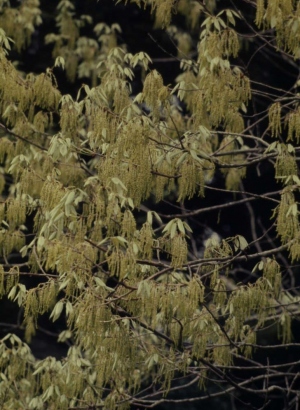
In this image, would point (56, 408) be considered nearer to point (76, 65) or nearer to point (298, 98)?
point (298, 98)

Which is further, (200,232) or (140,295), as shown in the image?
(200,232)

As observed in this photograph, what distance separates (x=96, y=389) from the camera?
543 centimetres

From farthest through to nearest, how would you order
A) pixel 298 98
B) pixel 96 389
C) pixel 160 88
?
pixel 96 389 → pixel 298 98 → pixel 160 88

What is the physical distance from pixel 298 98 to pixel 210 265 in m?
1.07

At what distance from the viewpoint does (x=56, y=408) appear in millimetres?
5309

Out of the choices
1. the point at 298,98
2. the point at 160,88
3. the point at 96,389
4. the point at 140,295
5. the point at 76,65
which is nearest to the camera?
the point at 140,295

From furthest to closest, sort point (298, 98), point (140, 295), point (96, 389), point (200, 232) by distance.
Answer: point (200, 232) → point (96, 389) → point (298, 98) → point (140, 295)

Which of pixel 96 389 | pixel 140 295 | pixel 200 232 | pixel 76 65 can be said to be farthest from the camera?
pixel 200 232

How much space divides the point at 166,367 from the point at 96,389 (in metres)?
0.52

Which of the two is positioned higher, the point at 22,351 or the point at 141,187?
the point at 141,187

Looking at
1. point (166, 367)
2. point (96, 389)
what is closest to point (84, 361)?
point (96, 389)

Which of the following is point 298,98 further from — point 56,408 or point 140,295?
point 56,408

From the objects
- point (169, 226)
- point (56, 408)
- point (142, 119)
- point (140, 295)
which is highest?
point (142, 119)

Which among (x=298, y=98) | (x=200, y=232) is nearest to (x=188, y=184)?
(x=298, y=98)
